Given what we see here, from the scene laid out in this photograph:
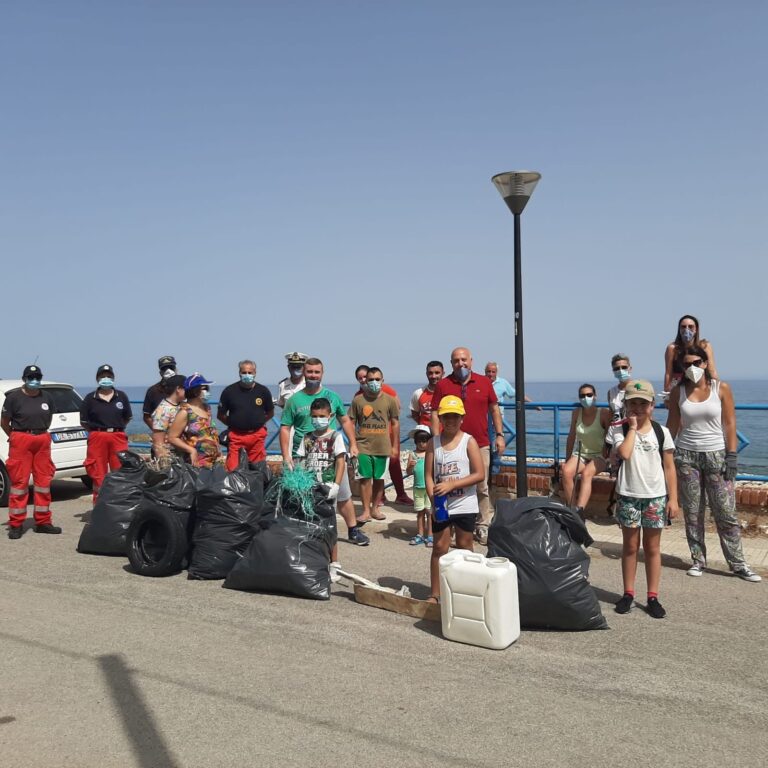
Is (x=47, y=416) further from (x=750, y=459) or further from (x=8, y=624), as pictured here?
(x=750, y=459)

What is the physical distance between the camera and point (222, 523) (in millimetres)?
7016

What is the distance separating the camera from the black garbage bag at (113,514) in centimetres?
801

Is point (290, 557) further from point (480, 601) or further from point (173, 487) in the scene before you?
point (480, 601)

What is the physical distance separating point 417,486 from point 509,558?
131 inches

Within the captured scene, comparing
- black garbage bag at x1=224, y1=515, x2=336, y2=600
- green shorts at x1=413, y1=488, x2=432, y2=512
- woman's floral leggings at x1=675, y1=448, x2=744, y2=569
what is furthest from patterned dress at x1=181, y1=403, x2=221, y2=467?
woman's floral leggings at x1=675, y1=448, x2=744, y2=569

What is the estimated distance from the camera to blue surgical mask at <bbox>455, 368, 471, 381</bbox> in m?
8.32

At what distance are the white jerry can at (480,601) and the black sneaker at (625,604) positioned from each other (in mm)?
998

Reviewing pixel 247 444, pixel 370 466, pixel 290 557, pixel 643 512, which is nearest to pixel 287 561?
pixel 290 557

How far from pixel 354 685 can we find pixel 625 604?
2.36 m

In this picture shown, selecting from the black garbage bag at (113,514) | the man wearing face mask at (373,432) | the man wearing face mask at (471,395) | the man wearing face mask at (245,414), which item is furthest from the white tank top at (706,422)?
Answer: the black garbage bag at (113,514)

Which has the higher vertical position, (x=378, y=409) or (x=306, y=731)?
(x=378, y=409)

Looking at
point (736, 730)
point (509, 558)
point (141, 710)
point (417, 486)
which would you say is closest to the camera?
point (736, 730)

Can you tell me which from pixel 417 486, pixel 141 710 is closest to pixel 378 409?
pixel 417 486

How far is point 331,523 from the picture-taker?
22.6 feet
